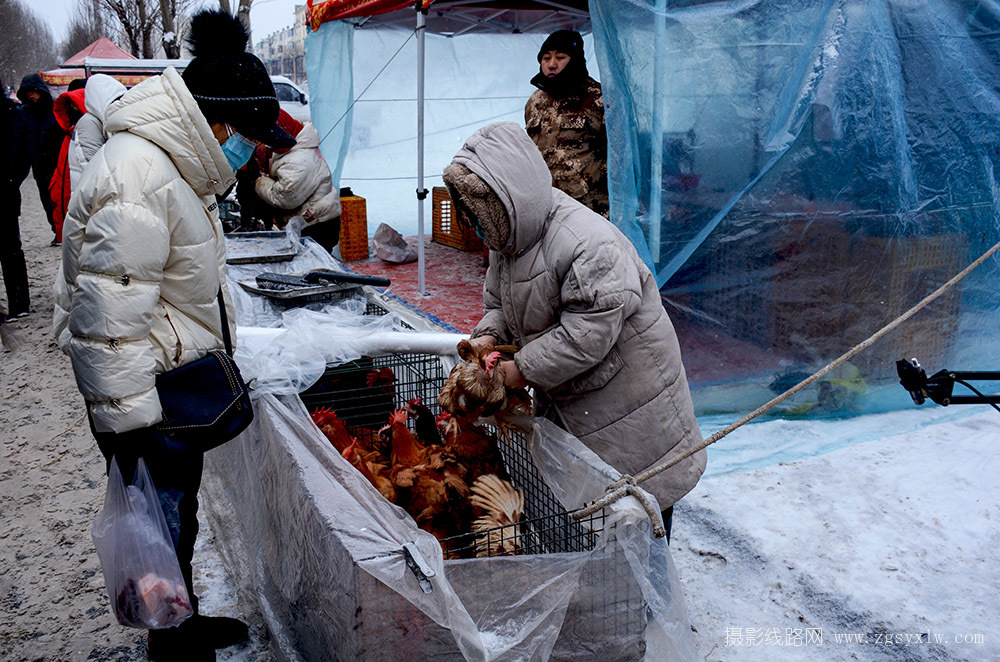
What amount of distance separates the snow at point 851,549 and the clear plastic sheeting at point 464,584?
87 centimetres

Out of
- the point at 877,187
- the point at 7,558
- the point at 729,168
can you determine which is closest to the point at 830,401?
the point at 877,187

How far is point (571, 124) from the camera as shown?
17.6 feet

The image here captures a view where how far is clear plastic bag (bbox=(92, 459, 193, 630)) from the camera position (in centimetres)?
212

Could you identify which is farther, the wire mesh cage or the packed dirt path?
the packed dirt path

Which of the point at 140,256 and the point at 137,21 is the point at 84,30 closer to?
the point at 137,21

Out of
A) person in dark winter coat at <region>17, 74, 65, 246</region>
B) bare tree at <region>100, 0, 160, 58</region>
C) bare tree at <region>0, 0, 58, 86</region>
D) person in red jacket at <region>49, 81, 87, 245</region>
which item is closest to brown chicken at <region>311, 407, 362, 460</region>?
person in red jacket at <region>49, 81, 87, 245</region>

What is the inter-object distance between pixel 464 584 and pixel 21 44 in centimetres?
7242

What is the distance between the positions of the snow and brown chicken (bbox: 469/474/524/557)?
41.4 inches

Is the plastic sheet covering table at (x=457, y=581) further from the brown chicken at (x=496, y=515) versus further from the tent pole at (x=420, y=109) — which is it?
the tent pole at (x=420, y=109)

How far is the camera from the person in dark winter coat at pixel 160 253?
198 cm

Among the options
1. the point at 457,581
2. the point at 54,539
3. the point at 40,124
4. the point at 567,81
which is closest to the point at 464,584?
the point at 457,581

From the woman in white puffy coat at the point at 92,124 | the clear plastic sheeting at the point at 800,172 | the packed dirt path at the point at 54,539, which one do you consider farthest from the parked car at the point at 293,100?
the clear plastic sheeting at the point at 800,172

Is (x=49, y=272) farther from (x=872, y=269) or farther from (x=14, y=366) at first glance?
(x=872, y=269)

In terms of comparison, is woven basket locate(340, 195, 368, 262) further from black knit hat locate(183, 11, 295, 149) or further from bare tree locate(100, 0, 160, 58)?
bare tree locate(100, 0, 160, 58)
